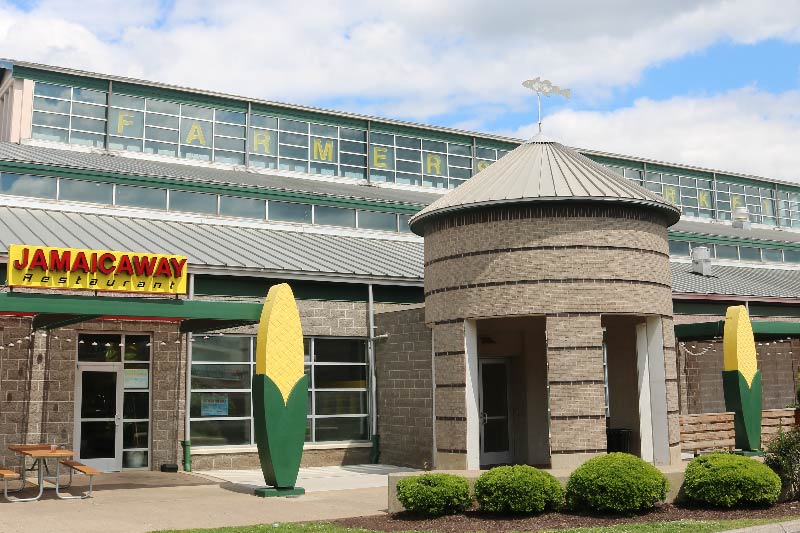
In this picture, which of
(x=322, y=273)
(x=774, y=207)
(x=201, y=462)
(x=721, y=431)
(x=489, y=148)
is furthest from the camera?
(x=774, y=207)

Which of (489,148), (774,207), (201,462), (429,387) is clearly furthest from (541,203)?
(774,207)

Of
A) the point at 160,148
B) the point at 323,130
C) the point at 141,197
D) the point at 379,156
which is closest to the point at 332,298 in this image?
the point at 141,197

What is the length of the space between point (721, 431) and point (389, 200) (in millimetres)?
14965

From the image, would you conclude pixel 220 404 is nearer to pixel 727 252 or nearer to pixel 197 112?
pixel 197 112

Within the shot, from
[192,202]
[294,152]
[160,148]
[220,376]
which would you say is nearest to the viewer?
[220,376]

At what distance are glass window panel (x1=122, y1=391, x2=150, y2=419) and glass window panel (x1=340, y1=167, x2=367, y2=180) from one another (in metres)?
17.2

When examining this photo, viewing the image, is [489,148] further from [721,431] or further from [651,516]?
[651,516]

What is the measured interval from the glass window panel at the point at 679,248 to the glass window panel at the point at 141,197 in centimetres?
2171

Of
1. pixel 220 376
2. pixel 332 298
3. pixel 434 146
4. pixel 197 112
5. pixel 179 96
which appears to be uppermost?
pixel 179 96

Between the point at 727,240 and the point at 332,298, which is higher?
the point at 727,240

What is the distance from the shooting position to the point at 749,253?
40.1 metres

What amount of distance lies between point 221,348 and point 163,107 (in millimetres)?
14945

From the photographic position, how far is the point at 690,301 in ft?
93.0

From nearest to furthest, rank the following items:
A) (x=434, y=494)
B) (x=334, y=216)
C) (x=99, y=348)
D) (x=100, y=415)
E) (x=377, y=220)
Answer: (x=434, y=494) → (x=100, y=415) → (x=99, y=348) → (x=334, y=216) → (x=377, y=220)
